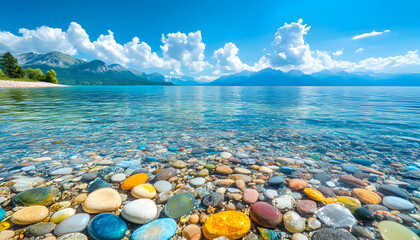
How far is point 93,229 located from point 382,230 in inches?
180

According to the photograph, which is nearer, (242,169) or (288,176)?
(288,176)

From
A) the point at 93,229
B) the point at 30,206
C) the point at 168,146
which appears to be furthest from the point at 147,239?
the point at 168,146

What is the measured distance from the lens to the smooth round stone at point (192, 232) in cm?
255

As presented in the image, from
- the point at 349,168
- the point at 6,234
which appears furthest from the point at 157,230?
the point at 349,168

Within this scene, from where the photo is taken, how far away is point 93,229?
→ 2.49 metres

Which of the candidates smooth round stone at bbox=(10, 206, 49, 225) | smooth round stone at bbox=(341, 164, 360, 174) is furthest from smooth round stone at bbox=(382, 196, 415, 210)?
smooth round stone at bbox=(10, 206, 49, 225)

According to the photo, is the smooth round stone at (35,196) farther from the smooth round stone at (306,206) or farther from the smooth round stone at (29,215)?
the smooth round stone at (306,206)

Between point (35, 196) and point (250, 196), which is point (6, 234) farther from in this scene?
point (250, 196)

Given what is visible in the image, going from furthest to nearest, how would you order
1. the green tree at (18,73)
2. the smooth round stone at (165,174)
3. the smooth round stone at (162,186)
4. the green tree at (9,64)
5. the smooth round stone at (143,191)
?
the green tree at (18,73)
the green tree at (9,64)
the smooth round stone at (165,174)
the smooth round stone at (162,186)
the smooth round stone at (143,191)

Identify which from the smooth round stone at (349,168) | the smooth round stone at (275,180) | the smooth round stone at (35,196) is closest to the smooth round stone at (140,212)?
the smooth round stone at (35,196)

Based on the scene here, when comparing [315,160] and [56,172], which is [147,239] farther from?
[315,160]

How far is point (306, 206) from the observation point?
127 inches

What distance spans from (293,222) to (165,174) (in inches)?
124

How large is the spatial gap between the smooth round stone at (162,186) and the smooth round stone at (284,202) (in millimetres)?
2368
